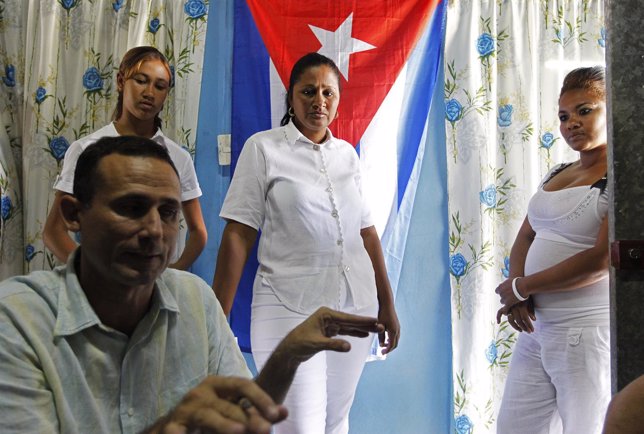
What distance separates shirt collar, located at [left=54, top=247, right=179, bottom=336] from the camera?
1.09m

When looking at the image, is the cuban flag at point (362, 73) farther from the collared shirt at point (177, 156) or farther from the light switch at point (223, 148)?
the collared shirt at point (177, 156)

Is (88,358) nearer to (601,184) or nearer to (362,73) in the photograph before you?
(601,184)

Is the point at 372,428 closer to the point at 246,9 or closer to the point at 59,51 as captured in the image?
the point at 246,9

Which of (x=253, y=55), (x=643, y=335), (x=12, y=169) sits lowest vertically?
(x=643, y=335)

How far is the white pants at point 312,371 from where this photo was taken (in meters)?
2.14

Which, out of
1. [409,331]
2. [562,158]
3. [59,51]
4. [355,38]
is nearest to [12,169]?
[59,51]

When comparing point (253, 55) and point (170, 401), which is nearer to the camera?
point (170, 401)

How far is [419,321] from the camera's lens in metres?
3.08

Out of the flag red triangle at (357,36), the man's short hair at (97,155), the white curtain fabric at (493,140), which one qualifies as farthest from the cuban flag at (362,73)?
the man's short hair at (97,155)

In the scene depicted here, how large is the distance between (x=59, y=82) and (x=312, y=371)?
1.86 m

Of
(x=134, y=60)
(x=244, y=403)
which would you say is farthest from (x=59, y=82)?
(x=244, y=403)

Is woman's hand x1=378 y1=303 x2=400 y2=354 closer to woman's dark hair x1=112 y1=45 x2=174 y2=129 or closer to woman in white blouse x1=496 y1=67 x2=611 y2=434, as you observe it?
woman in white blouse x1=496 y1=67 x2=611 y2=434

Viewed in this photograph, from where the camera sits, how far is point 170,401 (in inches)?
46.6

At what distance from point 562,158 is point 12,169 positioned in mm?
2540
